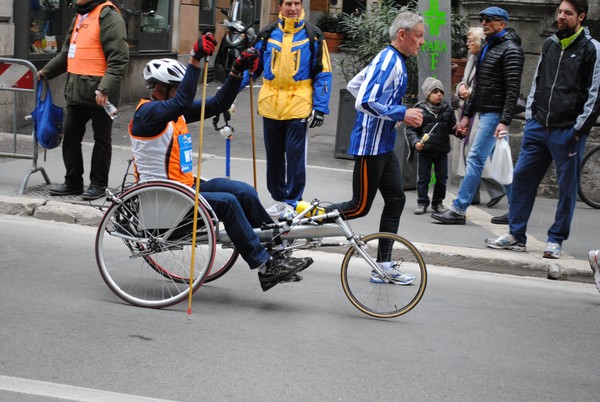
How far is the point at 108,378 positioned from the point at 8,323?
1.06 metres

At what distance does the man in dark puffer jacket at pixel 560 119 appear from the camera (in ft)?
25.0

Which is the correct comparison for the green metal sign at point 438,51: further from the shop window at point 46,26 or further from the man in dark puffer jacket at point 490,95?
the shop window at point 46,26

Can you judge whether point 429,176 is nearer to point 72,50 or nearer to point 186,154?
point 72,50

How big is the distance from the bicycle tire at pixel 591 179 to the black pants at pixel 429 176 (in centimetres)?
194

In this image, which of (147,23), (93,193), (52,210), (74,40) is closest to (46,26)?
(147,23)

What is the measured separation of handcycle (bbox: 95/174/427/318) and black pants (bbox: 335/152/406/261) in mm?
351

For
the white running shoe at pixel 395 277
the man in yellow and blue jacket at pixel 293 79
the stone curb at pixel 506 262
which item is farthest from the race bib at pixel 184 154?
the man in yellow and blue jacket at pixel 293 79

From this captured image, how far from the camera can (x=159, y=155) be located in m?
6.00

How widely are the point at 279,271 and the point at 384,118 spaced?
125cm

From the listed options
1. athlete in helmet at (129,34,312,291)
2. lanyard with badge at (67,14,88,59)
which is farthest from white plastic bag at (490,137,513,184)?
lanyard with badge at (67,14,88,59)

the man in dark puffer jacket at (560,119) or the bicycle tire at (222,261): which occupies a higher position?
the man in dark puffer jacket at (560,119)

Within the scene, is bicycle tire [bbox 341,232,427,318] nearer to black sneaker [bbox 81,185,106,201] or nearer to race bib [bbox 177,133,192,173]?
race bib [bbox 177,133,192,173]

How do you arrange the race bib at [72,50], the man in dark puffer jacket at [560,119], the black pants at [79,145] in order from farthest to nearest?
the black pants at [79,145] → the race bib at [72,50] → the man in dark puffer jacket at [560,119]

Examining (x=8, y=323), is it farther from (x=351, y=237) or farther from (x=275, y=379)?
(x=351, y=237)
